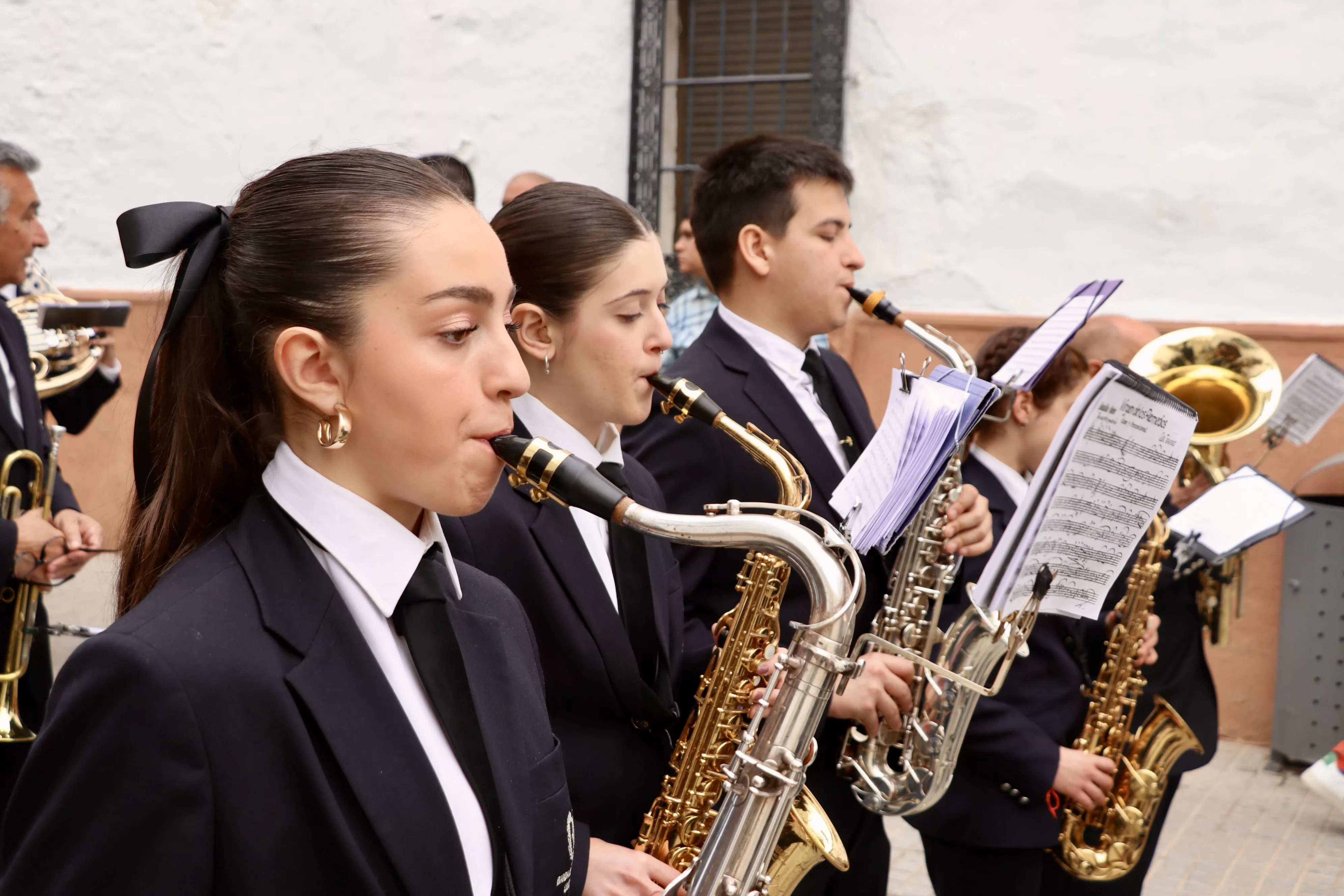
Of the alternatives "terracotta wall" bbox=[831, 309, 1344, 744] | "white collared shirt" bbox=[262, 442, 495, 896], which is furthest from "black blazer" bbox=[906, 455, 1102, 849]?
"terracotta wall" bbox=[831, 309, 1344, 744]

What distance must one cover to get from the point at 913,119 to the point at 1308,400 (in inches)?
107

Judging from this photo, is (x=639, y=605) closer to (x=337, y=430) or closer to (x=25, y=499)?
(x=337, y=430)

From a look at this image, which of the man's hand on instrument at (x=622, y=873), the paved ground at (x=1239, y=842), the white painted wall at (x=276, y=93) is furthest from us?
the white painted wall at (x=276, y=93)

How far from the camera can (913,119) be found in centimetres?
638

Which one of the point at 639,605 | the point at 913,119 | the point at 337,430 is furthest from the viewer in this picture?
the point at 913,119

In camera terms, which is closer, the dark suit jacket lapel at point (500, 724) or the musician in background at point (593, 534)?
the dark suit jacket lapel at point (500, 724)

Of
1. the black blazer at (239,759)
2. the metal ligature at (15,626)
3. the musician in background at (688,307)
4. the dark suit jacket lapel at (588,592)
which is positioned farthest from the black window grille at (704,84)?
the black blazer at (239,759)

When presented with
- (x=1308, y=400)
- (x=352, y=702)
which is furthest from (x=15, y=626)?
(x=1308, y=400)

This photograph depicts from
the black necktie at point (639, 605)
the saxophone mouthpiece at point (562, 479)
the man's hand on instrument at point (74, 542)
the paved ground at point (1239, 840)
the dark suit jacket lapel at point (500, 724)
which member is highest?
the saxophone mouthpiece at point (562, 479)

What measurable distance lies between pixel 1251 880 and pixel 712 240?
332 centimetres

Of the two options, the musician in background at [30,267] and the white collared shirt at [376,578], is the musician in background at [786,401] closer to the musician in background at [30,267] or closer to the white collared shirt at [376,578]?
the white collared shirt at [376,578]

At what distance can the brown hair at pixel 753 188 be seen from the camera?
3117mm

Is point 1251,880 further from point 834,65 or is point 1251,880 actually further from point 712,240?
point 834,65

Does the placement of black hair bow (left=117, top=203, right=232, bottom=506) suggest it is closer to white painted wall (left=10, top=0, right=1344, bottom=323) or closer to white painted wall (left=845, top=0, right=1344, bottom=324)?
white painted wall (left=10, top=0, right=1344, bottom=323)
